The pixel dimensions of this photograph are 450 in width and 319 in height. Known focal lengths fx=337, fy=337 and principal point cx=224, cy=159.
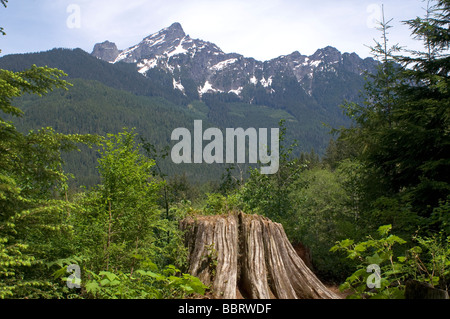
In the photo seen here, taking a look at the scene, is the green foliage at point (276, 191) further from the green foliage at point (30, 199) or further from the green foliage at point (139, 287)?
the green foliage at point (139, 287)

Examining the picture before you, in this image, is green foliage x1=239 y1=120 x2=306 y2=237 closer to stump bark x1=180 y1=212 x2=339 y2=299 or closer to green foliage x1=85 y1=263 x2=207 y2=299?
stump bark x1=180 y1=212 x2=339 y2=299

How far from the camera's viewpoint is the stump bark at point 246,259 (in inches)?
180

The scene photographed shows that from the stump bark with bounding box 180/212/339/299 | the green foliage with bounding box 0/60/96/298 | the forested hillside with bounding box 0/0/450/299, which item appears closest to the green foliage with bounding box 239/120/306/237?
the forested hillside with bounding box 0/0/450/299

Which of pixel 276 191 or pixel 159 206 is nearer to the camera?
pixel 159 206

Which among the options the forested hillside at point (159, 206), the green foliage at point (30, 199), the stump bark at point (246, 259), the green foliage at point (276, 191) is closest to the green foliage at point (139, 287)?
the forested hillside at point (159, 206)

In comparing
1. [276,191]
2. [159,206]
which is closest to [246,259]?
[159,206]

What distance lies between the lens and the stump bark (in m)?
4.58

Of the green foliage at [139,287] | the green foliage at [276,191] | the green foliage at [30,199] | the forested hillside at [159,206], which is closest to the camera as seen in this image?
the green foliage at [139,287]

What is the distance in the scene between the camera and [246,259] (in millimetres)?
4879

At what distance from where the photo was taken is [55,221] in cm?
511

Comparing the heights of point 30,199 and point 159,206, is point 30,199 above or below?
above

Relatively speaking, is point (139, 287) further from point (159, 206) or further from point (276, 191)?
point (276, 191)
